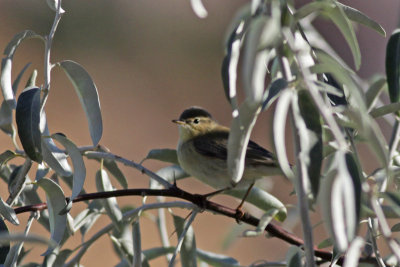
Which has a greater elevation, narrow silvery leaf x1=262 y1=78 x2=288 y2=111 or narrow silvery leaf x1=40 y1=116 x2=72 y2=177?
narrow silvery leaf x1=262 y1=78 x2=288 y2=111

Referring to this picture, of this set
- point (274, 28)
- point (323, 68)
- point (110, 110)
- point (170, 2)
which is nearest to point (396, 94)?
point (323, 68)

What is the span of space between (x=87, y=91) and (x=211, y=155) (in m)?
1.67

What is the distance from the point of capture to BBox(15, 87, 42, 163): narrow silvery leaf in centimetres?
167

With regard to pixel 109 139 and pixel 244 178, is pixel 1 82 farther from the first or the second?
pixel 109 139

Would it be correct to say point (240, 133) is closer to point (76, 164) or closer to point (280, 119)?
point (280, 119)

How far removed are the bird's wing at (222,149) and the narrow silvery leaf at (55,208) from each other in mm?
1336

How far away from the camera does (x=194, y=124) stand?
4.11 meters

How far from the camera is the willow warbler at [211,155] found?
9.82 feet

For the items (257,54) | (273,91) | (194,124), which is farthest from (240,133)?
(194,124)

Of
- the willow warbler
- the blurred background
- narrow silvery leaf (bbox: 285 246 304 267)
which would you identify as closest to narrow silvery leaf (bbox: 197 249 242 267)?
the willow warbler

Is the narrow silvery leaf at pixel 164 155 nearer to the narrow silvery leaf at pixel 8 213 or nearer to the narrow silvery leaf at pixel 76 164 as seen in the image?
the narrow silvery leaf at pixel 76 164

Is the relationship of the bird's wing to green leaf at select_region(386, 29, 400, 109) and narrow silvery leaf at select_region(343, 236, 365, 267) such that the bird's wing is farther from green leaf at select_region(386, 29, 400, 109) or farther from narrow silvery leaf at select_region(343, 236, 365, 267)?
narrow silvery leaf at select_region(343, 236, 365, 267)

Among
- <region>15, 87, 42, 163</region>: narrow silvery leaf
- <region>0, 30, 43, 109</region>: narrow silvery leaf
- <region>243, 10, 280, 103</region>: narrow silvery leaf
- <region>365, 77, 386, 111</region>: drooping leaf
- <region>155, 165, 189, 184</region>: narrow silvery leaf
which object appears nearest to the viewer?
<region>243, 10, 280, 103</region>: narrow silvery leaf

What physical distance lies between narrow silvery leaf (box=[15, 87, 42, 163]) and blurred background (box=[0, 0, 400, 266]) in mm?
6129
